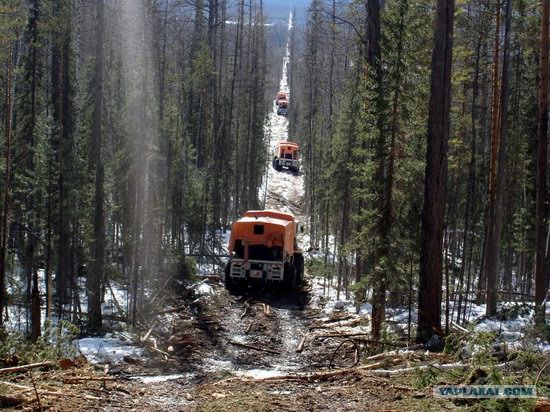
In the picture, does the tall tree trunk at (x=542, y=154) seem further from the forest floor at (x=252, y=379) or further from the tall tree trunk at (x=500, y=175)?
the forest floor at (x=252, y=379)

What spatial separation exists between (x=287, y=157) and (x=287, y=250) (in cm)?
4011

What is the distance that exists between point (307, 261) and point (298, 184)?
95.1 ft

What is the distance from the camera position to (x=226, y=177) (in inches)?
1645

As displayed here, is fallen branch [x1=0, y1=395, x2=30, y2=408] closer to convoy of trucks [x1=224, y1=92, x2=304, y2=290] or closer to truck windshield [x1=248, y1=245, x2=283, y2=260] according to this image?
convoy of trucks [x1=224, y1=92, x2=304, y2=290]

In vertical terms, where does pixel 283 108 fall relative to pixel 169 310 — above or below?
above

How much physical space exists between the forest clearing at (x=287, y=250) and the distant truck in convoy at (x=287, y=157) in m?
22.2

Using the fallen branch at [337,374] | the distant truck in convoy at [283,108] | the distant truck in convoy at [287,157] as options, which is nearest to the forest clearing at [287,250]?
the fallen branch at [337,374]

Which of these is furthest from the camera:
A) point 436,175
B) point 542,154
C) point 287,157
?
point 287,157

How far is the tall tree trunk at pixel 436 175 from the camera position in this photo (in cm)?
1086

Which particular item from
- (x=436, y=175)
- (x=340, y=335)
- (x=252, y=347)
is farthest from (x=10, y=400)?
(x=340, y=335)

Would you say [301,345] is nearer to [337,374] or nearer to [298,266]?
[337,374]

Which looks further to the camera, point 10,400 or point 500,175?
point 500,175

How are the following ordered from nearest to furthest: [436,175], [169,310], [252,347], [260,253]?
[436,175]
[252,347]
[169,310]
[260,253]

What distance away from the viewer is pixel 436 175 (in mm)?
11023
